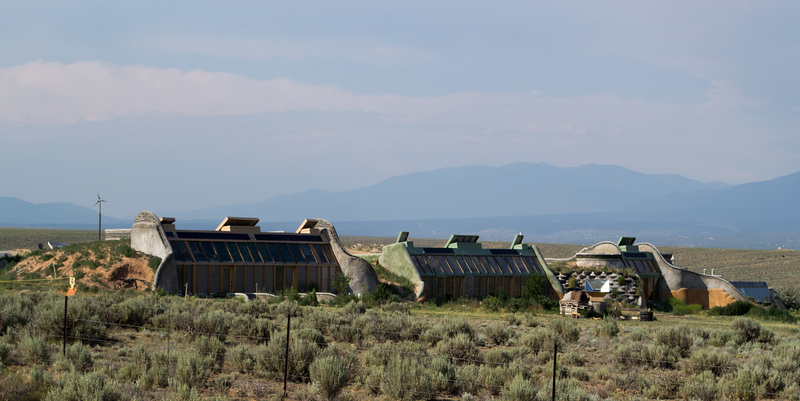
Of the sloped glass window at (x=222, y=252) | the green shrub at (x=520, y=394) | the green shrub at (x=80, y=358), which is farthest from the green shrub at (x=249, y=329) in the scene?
the sloped glass window at (x=222, y=252)

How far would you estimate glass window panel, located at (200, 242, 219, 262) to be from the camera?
1959 inches

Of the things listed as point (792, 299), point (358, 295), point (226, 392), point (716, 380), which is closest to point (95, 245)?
point (358, 295)

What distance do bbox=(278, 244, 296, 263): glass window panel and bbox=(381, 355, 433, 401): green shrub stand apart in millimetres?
32202

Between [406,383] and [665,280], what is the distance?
47.5 meters

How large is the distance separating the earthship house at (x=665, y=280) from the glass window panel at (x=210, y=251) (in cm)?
2487

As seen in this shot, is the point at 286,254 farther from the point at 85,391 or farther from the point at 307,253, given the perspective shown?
the point at 85,391

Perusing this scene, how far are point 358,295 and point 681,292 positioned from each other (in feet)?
81.7

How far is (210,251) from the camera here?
50.2 m

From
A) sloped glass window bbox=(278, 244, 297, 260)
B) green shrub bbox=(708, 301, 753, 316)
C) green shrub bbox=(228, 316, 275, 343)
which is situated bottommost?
green shrub bbox=(708, 301, 753, 316)

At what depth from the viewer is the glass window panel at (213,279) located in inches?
1943

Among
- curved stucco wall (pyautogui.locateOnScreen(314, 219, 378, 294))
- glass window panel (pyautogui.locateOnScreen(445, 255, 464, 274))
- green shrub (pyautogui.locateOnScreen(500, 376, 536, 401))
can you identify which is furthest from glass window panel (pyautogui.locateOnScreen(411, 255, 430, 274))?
green shrub (pyautogui.locateOnScreen(500, 376, 536, 401))

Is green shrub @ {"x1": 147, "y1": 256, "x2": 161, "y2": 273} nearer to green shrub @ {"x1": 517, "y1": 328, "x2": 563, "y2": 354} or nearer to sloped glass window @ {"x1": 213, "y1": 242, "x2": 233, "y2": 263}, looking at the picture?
sloped glass window @ {"x1": 213, "y1": 242, "x2": 233, "y2": 263}

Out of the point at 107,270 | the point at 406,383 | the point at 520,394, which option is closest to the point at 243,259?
the point at 107,270

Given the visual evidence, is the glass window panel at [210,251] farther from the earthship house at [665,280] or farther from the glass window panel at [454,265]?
the earthship house at [665,280]
